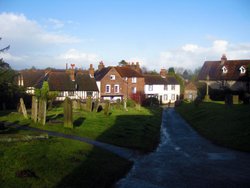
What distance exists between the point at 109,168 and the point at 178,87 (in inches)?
3102

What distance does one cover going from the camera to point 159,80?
284 feet

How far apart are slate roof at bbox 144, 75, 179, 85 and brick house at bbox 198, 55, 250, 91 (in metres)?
9.61

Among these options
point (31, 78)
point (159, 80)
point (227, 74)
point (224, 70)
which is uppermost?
point (224, 70)

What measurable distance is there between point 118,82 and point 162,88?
17623mm

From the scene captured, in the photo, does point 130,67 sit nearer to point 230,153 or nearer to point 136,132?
point 136,132

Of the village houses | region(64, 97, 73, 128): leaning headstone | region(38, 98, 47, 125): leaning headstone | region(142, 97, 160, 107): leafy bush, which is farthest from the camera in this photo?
region(142, 97, 160, 107): leafy bush

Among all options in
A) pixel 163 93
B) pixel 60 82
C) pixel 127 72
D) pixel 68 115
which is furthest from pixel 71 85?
pixel 68 115

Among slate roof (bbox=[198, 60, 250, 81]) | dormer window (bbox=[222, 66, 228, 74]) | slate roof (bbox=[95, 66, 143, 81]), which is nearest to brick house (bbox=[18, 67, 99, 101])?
slate roof (bbox=[95, 66, 143, 81])

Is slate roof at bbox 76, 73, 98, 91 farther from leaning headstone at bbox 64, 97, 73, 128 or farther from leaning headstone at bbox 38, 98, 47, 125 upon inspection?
leaning headstone at bbox 64, 97, 73, 128

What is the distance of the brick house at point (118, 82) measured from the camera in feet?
233

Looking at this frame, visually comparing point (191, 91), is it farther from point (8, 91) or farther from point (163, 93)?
point (8, 91)

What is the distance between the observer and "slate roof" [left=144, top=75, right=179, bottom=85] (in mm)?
83750

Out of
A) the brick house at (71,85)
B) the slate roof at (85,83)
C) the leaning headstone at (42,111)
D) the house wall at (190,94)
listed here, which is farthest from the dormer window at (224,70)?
the leaning headstone at (42,111)

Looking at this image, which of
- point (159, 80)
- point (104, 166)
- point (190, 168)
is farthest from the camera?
point (159, 80)
